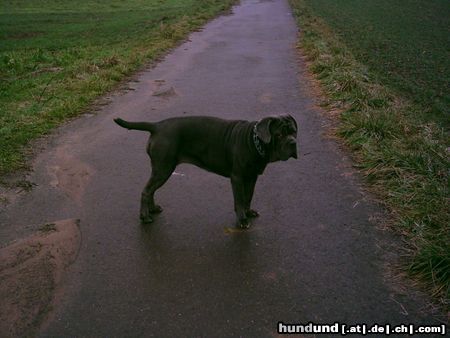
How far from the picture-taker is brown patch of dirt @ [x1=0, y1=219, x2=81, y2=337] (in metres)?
3.62

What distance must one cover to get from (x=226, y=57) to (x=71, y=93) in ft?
21.1

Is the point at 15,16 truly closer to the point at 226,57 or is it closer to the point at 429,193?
the point at 226,57

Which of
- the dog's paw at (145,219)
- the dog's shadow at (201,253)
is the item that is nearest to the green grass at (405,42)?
the dog's shadow at (201,253)

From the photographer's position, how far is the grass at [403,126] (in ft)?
14.4

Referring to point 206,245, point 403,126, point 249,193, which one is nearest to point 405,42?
point 403,126

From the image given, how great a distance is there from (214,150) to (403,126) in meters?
4.15

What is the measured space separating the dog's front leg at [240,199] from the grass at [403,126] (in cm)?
168

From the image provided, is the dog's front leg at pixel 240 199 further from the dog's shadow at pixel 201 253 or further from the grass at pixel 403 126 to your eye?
the grass at pixel 403 126

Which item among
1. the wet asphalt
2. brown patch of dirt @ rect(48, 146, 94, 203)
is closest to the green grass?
the wet asphalt

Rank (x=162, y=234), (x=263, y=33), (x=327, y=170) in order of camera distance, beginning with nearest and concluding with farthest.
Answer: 1. (x=162, y=234)
2. (x=327, y=170)
3. (x=263, y=33)

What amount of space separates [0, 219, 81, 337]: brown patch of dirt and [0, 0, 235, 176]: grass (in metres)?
2.05

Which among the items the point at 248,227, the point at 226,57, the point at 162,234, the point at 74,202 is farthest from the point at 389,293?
the point at 226,57

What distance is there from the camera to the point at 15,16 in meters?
31.5

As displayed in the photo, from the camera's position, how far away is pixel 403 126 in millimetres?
7375
